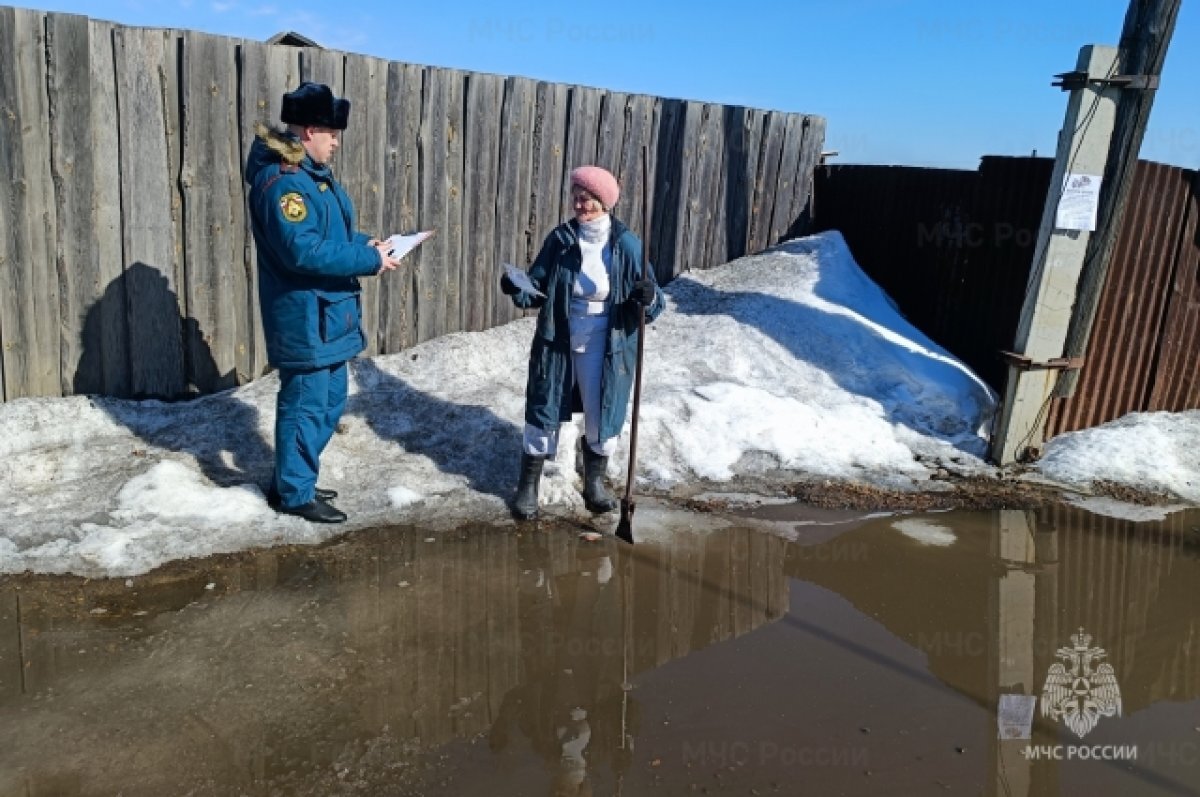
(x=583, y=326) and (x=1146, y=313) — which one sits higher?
(x=1146, y=313)

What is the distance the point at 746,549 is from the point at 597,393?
1.07m

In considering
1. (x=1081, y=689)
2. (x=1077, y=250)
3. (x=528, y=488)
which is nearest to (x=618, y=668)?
(x=528, y=488)

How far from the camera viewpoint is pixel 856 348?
23.5 ft

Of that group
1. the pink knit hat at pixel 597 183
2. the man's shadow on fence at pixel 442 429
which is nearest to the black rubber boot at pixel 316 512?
the man's shadow on fence at pixel 442 429

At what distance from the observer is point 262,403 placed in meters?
5.77

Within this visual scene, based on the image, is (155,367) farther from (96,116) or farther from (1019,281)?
(1019,281)

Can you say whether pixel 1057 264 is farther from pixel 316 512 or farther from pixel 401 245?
pixel 316 512

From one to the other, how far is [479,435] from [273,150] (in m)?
2.00

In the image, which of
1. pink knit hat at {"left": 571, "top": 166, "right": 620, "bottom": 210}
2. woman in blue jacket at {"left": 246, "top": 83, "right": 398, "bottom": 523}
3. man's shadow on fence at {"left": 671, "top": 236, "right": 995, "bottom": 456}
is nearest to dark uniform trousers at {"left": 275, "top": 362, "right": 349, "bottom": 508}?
woman in blue jacket at {"left": 246, "top": 83, "right": 398, "bottom": 523}

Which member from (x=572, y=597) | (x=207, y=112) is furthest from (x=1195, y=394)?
(x=207, y=112)

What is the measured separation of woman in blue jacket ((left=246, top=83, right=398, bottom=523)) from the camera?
4.43 metres

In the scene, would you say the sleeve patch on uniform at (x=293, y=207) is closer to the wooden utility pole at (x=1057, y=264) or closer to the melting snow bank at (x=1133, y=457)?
the wooden utility pole at (x=1057, y=264)

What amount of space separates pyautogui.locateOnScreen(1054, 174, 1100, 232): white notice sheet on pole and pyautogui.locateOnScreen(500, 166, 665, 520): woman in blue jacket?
8.39ft

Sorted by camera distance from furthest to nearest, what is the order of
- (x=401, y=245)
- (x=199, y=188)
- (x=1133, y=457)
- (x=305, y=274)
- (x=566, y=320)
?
(x=1133, y=457) < (x=199, y=188) < (x=566, y=320) < (x=401, y=245) < (x=305, y=274)
